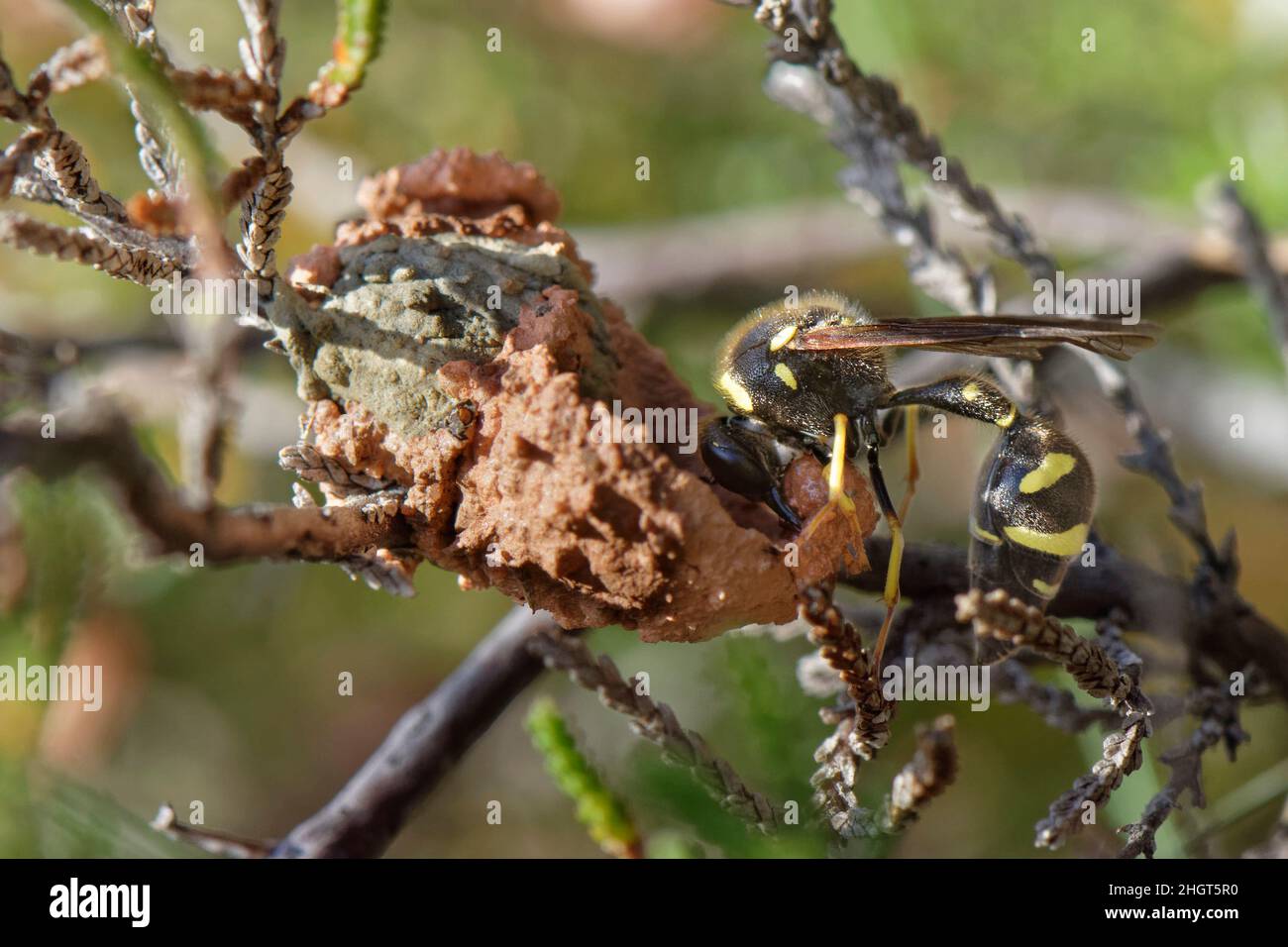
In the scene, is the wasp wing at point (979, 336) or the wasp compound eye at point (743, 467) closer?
the wasp compound eye at point (743, 467)

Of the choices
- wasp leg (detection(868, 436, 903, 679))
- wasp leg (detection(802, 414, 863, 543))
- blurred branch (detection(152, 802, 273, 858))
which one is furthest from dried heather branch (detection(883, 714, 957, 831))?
blurred branch (detection(152, 802, 273, 858))

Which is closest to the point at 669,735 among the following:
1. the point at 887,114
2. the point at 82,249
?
the point at 82,249

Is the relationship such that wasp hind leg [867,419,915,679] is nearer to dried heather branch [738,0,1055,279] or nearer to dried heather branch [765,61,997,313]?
dried heather branch [765,61,997,313]

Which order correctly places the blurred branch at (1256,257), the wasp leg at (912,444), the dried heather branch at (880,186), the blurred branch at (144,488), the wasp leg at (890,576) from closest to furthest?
the blurred branch at (144,488)
the wasp leg at (890,576)
the wasp leg at (912,444)
the dried heather branch at (880,186)
the blurred branch at (1256,257)

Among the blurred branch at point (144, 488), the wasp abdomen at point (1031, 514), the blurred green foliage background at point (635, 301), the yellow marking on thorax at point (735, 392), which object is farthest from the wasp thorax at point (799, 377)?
the blurred green foliage background at point (635, 301)

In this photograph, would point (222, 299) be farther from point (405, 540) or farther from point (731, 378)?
point (731, 378)

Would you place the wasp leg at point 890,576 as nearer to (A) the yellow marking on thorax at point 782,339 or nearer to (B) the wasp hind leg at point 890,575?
(B) the wasp hind leg at point 890,575
